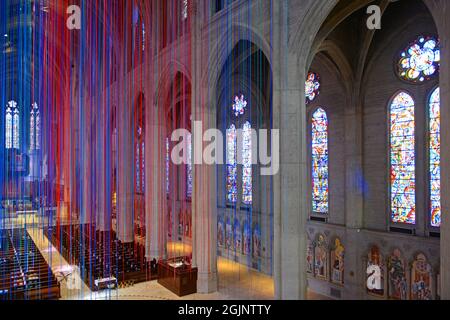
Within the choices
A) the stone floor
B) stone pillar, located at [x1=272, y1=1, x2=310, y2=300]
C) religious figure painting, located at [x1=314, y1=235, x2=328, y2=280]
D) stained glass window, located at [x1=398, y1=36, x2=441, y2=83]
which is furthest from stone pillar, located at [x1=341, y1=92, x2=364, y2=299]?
stone pillar, located at [x1=272, y1=1, x2=310, y2=300]

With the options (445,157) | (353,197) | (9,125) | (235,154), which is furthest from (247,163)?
(9,125)

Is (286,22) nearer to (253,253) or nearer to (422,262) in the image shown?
(422,262)

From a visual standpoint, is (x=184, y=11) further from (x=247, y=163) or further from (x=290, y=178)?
(x=290, y=178)

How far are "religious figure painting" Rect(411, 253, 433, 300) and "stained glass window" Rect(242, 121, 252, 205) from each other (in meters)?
8.61

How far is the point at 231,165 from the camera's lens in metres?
19.6

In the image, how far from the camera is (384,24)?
12.7 metres

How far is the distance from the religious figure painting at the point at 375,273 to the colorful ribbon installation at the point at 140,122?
198 inches

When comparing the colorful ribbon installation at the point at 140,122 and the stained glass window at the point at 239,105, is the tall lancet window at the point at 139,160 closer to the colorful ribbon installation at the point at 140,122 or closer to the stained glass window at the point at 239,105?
the colorful ribbon installation at the point at 140,122

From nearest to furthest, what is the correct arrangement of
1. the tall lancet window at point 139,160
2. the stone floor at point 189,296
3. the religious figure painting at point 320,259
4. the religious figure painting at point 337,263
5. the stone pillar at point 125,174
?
1. the stone floor at point 189,296
2. the religious figure painting at point 337,263
3. the religious figure painting at point 320,259
4. the stone pillar at point 125,174
5. the tall lancet window at point 139,160

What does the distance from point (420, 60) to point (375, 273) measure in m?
7.78

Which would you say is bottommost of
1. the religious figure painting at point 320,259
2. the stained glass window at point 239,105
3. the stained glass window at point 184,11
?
the religious figure painting at point 320,259

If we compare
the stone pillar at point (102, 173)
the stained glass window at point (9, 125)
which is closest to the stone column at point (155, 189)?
the stone pillar at point (102, 173)

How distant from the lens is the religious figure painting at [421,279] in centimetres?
1108
